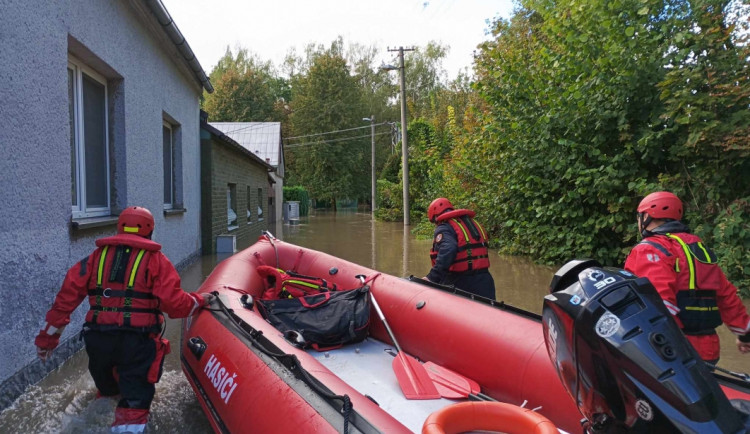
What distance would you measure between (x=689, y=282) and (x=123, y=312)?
2.97m

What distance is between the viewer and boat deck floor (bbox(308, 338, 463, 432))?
311 cm

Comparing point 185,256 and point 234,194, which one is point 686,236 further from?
point 234,194

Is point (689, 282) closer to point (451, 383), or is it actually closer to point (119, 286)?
point (451, 383)

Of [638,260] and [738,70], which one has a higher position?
[738,70]

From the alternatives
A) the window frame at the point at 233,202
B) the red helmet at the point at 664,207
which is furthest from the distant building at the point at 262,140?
the red helmet at the point at 664,207

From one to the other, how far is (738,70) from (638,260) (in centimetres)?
546

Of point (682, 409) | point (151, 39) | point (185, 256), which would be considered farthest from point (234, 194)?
point (682, 409)

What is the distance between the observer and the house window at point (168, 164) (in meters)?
8.17

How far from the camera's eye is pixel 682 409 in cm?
124

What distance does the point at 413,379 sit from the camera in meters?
3.33

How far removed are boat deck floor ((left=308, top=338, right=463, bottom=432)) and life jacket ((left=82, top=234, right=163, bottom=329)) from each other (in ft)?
5.07

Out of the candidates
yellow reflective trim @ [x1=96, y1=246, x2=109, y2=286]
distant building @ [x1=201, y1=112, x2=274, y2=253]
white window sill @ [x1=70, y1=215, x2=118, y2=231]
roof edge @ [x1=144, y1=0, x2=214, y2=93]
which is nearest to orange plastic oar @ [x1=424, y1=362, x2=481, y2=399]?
yellow reflective trim @ [x1=96, y1=246, x2=109, y2=286]

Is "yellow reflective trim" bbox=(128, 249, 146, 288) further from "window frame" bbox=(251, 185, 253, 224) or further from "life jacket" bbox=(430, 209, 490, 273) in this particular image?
"window frame" bbox=(251, 185, 253, 224)

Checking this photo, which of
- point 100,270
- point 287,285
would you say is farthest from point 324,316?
point 100,270
